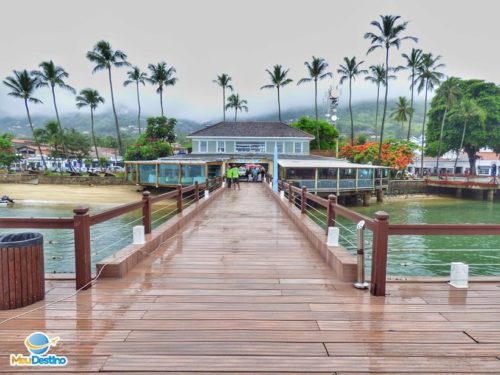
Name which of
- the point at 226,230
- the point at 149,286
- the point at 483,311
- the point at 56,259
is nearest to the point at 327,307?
the point at 483,311

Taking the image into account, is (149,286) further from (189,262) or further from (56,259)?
(56,259)

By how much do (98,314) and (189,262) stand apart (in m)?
2.04

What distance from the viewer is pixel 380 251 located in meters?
3.72

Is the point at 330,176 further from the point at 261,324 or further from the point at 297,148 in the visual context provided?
the point at 261,324

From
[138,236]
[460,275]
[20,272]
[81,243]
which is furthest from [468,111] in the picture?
[20,272]

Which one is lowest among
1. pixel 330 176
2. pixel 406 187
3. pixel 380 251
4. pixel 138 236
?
pixel 406 187

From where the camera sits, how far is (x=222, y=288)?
4.04m

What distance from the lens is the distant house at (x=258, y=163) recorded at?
2648 cm

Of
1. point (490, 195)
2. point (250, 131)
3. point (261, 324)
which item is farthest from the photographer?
point (250, 131)

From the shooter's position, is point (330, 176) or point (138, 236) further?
point (330, 176)

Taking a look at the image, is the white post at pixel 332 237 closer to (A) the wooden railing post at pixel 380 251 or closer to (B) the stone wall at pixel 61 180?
(A) the wooden railing post at pixel 380 251

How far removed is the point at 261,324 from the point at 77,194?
3276 centimetres

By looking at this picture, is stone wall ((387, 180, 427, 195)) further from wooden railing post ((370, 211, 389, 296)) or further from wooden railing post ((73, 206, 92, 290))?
wooden railing post ((73, 206, 92, 290))

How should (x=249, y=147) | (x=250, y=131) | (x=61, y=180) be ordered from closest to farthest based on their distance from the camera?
(x=249, y=147)
(x=250, y=131)
(x=61, y=180)
